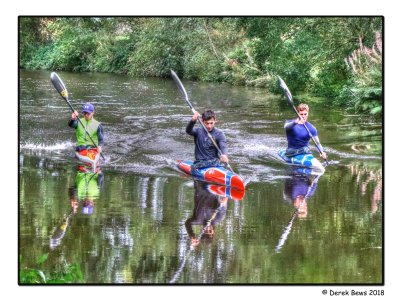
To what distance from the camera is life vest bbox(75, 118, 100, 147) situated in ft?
48.5

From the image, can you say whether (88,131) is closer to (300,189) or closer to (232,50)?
(300,189)

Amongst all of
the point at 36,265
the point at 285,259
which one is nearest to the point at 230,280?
the point at 285,259

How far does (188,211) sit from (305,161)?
4212 mm

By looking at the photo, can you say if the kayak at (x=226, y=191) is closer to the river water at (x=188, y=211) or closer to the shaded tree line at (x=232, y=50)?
the river water at (x=188, y=211)

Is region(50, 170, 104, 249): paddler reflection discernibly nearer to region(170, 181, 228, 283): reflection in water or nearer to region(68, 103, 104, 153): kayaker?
region(68, 103, 104, 153): kayaker

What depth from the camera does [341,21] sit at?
22344 millimetres

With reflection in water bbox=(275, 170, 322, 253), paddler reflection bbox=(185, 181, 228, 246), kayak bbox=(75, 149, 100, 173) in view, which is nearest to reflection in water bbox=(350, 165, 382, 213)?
reflection in water bbox=(275, 170, 322, 253)

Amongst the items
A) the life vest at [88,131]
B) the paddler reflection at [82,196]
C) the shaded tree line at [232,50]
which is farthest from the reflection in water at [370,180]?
the life vest at [88,131]

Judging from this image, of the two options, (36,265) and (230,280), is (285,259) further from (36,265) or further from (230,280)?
(36,265)

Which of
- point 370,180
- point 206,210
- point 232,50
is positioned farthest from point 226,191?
point 232,50

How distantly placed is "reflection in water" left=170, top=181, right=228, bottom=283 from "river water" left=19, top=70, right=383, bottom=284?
3 cm

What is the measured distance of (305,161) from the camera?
14.4 metres

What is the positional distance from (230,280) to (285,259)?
99cm

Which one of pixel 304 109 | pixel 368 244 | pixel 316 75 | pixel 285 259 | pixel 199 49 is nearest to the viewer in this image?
pixel 285 259
